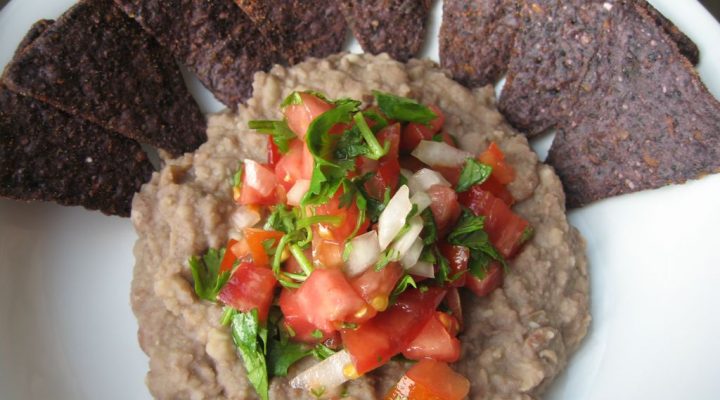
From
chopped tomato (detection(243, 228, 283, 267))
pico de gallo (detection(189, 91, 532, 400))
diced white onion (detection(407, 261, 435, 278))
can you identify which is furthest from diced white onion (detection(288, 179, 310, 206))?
diced white onion (detection(407, 261, 435, 278))

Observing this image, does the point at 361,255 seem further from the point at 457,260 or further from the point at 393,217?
the point at 457,260

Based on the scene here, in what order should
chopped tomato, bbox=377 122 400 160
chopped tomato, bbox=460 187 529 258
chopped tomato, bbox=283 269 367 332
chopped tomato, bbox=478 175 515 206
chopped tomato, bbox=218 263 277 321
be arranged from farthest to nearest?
chopped tomato, bbox=478 175 515 206 < chopped tomato, bbox=460 187 529 258 < chopped tomato, bbox=377 122 400 160 < chopped tomato, bbox=218 263 277 321 < chopped tomato, bbox=283 269 367 332

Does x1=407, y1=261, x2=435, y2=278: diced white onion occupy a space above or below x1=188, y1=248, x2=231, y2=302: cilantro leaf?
above

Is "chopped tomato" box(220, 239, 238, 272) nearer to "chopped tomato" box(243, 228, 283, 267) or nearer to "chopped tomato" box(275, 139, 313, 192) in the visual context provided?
"chopped tomato" box(243, 228, 283, 267)

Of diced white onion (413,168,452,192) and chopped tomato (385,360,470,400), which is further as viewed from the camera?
diced white onion (413,168,452,192)

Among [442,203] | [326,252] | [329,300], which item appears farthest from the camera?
[442,203]

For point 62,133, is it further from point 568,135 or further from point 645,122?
point 645,122

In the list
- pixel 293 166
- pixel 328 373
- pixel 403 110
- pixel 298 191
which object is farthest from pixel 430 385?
pixel 403 110
